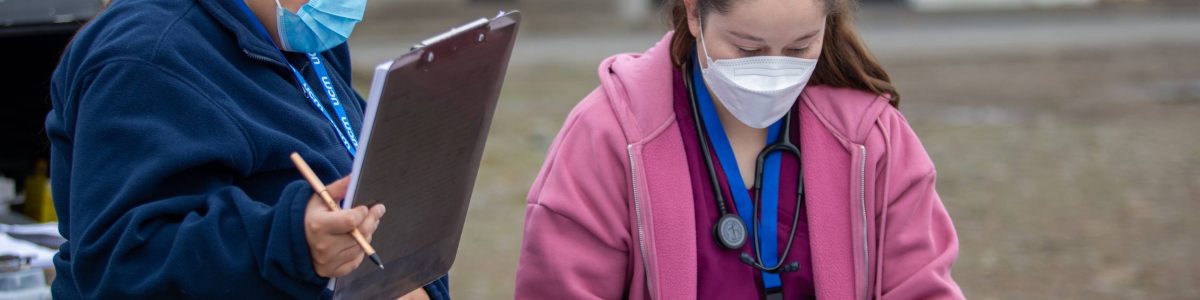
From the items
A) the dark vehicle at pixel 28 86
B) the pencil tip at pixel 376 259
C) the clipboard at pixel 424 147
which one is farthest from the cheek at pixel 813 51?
the dark vehicle at pixel 28 86

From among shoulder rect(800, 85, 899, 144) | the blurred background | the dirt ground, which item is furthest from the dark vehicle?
the dirt ground

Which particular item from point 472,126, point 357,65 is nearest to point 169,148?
point 472,126

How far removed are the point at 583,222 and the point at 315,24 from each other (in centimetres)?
63

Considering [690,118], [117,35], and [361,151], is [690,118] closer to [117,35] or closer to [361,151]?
[361,151]

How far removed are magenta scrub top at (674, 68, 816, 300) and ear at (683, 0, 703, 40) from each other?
0.21 meters

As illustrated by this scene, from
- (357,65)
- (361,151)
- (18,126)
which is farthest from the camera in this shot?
(357,65)

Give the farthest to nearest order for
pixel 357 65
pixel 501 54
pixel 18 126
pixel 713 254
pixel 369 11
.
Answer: pixel 369 11
pixel 357 65
pixel 18 126
pixel 713 254
pixel 501 54

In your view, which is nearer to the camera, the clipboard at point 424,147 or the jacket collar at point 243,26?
the clipboard at point 424,147

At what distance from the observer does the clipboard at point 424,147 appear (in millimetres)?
1968

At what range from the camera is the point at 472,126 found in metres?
2.29

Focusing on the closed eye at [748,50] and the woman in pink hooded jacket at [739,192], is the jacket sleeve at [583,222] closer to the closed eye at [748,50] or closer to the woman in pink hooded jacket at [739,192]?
the woman in pink hooded jacket at [739,192]

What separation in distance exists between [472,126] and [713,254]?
615mm

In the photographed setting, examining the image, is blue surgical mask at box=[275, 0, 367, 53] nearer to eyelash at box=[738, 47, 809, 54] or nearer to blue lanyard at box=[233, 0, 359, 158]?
blue lanyard at box=[233, 0, 359, 158]

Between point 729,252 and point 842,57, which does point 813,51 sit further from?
point 729,252
